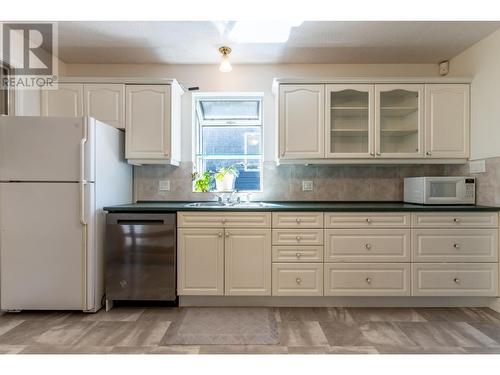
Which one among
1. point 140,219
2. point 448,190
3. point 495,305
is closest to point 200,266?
point 140,219

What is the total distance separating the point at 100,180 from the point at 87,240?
51cm

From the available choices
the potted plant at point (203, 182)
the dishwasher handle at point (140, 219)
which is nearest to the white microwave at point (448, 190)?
the potted plant at point (203, 182)

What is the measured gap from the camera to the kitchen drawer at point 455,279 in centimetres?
269

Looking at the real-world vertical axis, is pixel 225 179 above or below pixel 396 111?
below

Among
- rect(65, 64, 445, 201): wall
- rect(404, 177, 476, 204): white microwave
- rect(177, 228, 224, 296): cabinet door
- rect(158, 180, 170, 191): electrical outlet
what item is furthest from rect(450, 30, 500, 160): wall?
rect(158, 180, 170, 191): electrical outlet

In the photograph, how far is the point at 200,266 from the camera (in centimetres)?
272

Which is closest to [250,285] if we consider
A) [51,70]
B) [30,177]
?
[30,177]

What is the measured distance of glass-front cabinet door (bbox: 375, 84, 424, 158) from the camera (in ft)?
9.96

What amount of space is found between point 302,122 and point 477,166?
66.1 inches

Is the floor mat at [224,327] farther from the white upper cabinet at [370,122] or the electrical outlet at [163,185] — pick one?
the white upper cabinet at [370,122]

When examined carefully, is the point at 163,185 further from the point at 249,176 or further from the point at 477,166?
the point at 477,166

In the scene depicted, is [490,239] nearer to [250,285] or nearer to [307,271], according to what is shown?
[307,271]

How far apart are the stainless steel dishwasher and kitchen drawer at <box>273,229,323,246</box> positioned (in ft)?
2.98

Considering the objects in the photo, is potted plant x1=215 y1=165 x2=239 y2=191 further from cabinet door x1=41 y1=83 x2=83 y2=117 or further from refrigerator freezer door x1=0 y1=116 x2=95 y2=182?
cabinet door x1=41 y1=83 x2=83 y2=117
